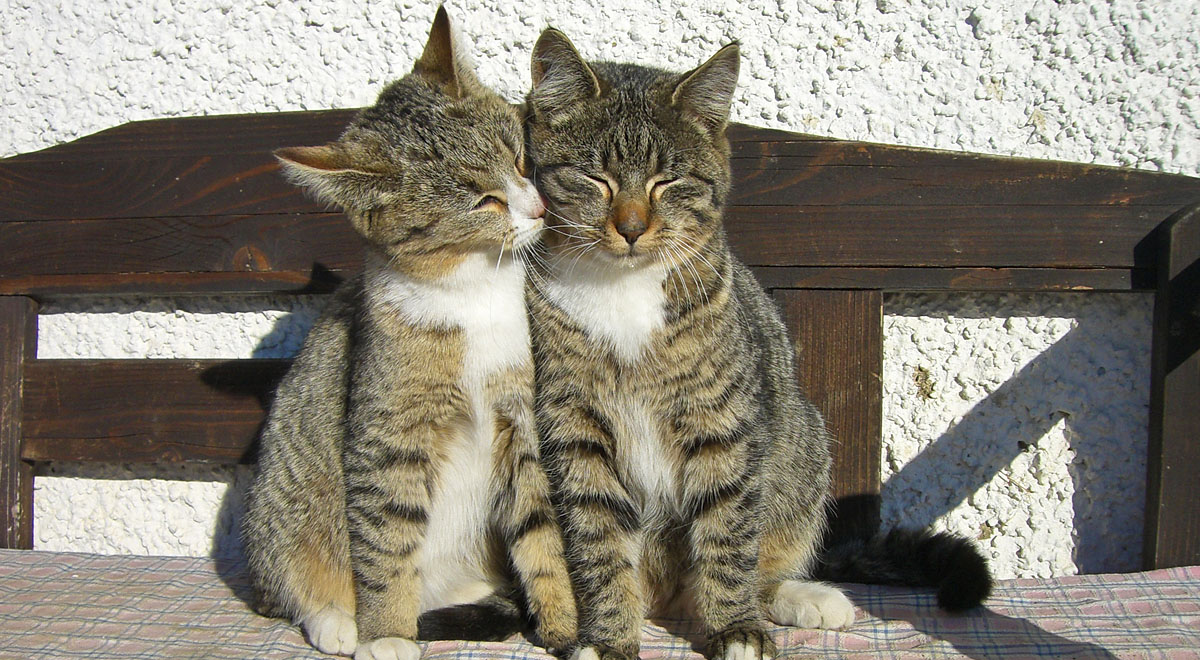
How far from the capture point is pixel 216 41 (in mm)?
2855

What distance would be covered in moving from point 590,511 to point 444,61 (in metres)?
1.08

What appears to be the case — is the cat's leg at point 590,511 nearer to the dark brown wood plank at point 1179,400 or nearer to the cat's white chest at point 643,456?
the cat's white chest at point 643,456

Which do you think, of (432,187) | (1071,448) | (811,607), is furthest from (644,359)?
(1071,448)

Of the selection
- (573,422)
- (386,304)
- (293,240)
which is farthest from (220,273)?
(573,422)

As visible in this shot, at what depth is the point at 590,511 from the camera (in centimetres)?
197

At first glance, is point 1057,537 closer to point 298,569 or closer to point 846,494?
point 846,494

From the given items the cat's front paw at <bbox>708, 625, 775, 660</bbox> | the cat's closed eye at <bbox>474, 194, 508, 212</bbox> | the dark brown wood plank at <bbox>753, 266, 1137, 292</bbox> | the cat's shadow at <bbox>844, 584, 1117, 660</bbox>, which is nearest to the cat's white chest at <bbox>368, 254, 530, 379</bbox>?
the cat's closed eye at <bbox>474, 194, 508, 212</bbox>

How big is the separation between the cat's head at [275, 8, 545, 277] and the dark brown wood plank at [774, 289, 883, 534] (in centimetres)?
94

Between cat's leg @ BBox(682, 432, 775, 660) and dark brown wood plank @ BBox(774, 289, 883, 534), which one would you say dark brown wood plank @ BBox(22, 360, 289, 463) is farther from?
dark brown wood plank @ BBox(774, 289, 883, 534)

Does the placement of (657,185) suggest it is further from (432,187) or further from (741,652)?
(741,652)

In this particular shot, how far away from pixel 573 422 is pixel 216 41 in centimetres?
183

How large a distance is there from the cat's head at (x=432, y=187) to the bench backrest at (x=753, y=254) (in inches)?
29.4

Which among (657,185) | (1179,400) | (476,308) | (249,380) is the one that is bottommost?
(249,380)

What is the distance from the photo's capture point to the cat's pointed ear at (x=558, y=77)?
1.92 meters
